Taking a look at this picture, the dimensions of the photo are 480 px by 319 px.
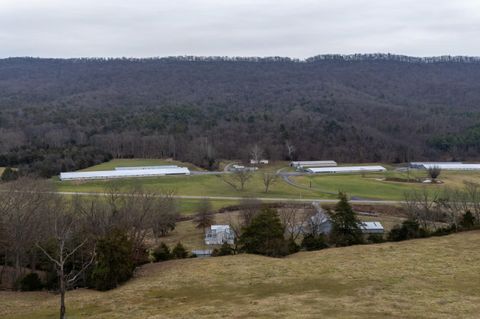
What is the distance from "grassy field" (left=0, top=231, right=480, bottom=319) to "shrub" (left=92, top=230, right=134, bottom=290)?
0.67 metres

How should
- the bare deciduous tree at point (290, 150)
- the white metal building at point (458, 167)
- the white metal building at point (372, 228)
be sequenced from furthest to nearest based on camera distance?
the bare deciduous tree at point (290, 150) → the white metal building at point (458, 167) → the white metal building at point (372, 228)

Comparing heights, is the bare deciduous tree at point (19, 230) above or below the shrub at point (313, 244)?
above

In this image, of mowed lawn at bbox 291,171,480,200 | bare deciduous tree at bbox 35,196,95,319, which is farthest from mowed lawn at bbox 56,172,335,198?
bare deciduous tree at bbox 35,196,95,319

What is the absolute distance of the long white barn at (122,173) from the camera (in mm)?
79875

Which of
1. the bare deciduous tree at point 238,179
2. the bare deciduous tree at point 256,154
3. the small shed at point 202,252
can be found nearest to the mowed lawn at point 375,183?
the bare deciduous tree at point 238,179

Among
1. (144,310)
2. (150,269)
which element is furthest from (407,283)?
(150,269)

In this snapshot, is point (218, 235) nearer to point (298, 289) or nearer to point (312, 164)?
point (298, 289)

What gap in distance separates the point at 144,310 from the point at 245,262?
29.1 ft

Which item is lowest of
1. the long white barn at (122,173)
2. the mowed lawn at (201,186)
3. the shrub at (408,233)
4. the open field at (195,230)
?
the open field at (195,230)

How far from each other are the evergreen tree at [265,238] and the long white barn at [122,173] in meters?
53.4

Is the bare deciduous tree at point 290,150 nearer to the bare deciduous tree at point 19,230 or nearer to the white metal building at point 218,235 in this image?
the white metal building at point 218,235

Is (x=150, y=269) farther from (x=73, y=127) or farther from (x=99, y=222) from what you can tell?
(x=73, y=127)

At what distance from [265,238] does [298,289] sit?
902 cm

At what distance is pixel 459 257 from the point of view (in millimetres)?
27109
